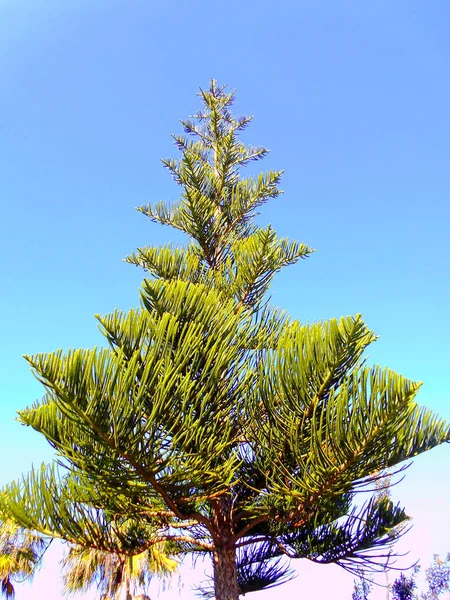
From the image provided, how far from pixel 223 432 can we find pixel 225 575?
47.6 inches

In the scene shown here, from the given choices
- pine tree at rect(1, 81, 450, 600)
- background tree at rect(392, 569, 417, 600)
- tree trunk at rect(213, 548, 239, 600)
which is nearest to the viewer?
pine tree at rect(1, 81, 450, 600)

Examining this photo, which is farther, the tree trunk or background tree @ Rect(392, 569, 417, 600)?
background tree @ Rect(392, 569, 417, 600)

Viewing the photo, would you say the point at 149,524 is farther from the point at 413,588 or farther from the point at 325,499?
the point at 413,588

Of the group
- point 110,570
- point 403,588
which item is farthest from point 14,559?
point 403,588

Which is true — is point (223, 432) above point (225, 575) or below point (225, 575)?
above

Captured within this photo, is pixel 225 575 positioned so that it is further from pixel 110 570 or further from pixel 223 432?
pixel 110 570

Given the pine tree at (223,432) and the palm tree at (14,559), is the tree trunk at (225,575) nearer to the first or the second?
the pine tree at (223,432)

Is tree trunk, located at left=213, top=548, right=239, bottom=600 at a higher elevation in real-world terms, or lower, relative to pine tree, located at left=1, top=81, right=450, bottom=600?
lower

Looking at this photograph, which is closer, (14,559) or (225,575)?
(225,575)

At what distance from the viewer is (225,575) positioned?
3.97 metres

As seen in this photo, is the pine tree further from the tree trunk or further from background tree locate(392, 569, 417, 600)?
background tree locate(392, 569, 417, 600)

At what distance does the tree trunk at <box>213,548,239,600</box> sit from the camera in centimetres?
389

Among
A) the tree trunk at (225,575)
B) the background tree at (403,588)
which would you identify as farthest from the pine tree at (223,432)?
the background tree at (403,588)

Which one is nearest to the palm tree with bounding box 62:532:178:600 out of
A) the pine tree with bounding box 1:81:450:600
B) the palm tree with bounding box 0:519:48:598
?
the palm tree with bounding box 0:519:48:598
